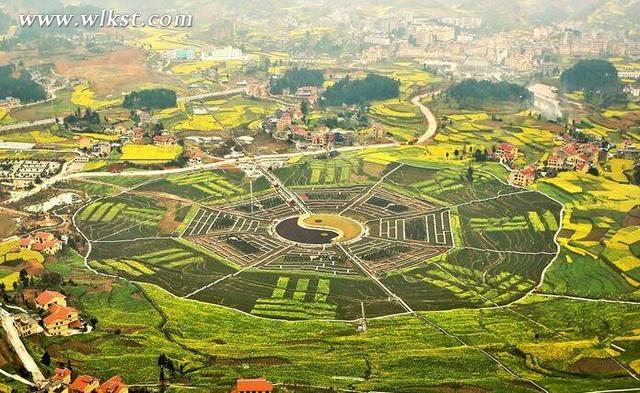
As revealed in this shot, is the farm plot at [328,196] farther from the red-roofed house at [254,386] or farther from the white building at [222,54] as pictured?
the white building at [222,54]

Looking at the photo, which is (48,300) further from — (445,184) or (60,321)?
(445,184)

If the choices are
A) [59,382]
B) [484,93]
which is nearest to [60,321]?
[59,382]

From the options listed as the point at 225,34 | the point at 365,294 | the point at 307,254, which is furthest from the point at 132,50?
the point at 365,294

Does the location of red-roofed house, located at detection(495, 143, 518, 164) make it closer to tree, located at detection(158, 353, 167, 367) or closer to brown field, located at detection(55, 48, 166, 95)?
tree, located at detection(158, 353, 167, 367)

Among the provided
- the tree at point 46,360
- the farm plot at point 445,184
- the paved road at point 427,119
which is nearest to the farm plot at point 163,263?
the tree at point 46,360

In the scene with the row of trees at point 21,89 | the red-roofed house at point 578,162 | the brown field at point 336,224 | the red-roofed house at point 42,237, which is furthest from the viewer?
the row of trees at point 21,89

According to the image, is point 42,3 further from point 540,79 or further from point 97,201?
point 97,201
